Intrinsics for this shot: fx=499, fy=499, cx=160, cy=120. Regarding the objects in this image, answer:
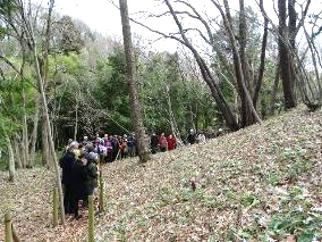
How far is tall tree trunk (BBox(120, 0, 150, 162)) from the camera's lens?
55.9 feet

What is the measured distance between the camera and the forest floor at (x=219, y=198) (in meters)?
6.28

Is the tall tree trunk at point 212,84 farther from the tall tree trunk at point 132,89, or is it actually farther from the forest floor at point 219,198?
the forest floor at point 219,198

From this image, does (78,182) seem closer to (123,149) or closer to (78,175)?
(78,175)

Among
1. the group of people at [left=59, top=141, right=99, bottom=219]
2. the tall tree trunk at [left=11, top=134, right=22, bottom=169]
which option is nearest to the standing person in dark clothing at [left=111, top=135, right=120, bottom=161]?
the tall tree trunk at [left=11, top=134, right=22, bottom=169]

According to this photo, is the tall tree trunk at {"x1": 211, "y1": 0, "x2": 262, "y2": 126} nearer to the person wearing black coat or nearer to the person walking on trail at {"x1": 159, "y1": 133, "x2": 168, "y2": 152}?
the person walking on trail at {"x1": 159, "y1": 133, "x2": 168, "y2": 152}

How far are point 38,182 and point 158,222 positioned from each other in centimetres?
1211

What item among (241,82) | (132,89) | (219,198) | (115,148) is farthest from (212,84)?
(219,198)

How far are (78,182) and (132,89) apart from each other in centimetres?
558

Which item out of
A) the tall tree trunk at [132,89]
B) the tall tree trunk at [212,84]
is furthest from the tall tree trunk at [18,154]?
the tall tree trunk at [132,89]

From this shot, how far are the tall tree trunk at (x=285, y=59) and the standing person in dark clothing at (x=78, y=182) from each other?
280 inches

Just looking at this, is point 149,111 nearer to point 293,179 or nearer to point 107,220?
point 107,220

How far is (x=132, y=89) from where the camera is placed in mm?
17141

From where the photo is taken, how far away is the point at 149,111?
126 ft

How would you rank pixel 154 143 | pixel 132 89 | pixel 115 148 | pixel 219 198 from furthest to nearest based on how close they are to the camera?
pixel 154 143 → pixel 115 148 → pixel 132 89 → pixel 219 198
